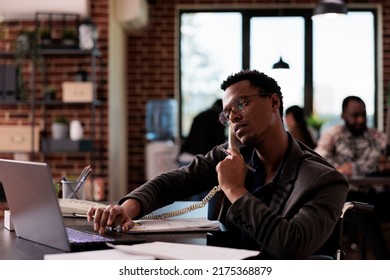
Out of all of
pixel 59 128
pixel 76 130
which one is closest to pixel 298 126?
pixel 76 130

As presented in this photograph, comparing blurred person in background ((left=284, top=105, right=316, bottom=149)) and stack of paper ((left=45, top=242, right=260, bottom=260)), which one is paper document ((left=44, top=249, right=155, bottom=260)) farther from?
blurred person in background ((left=284, top=105, right=316, bottom=149))

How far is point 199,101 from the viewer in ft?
23.9

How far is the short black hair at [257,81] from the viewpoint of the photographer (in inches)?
69.4

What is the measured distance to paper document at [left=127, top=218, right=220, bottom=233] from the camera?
5.55 feet

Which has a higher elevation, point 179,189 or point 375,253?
point 179,189

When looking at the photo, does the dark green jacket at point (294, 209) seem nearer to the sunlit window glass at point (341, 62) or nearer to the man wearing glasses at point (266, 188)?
the man wearing glasses at point (266, 188)

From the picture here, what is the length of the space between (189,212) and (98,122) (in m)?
3.87

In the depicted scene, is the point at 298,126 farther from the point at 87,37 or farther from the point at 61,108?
the point at 61,108

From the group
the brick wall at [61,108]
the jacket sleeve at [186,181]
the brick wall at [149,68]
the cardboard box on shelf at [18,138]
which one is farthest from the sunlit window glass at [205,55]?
the jacket sleeve at [186,181]

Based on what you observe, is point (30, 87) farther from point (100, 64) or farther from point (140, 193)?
point (140, 193)

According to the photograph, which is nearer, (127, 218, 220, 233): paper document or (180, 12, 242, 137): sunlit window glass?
(127, 218, 220, 233): paper document

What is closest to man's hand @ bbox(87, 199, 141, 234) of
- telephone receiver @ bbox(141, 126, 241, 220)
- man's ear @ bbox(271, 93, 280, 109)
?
telephone receiver @ bbox(141, 126, 241, 220)

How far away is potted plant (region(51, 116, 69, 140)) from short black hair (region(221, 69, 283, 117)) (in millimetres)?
3921
